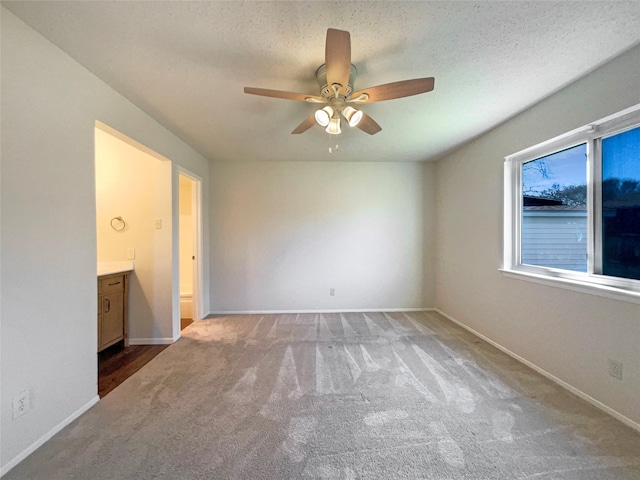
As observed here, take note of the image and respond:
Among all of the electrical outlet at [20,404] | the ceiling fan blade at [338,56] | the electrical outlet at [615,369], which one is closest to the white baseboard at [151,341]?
the electrical outlet at [20,404]

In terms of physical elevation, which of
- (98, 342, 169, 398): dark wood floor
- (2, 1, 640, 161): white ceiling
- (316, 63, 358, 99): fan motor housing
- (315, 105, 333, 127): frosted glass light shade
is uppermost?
(2, 1, 640, 161): white ceiling

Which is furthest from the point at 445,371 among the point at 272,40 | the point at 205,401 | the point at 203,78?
the point at 203,78

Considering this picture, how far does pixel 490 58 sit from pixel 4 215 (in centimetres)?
296

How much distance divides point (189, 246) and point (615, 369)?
5433 mm

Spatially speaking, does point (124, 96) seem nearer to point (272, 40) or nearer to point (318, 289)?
point (272, 40)

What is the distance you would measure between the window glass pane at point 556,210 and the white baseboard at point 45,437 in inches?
153

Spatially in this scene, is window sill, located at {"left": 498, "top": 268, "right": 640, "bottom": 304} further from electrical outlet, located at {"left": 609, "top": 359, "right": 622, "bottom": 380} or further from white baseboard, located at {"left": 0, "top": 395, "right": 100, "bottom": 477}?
white baseboard, located at {"left": 0, "top": 395, "right": 100, "bottom": 477}

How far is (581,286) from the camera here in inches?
77.9

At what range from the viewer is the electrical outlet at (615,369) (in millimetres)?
1746

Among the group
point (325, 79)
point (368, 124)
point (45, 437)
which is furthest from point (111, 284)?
point (368, 124)

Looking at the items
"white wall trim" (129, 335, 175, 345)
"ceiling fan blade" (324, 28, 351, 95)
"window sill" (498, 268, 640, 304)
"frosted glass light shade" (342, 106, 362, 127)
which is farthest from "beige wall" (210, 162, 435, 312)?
"ceiling fan blade" (324, 28, 351, 95)

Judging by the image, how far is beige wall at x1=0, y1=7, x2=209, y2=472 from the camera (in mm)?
1382

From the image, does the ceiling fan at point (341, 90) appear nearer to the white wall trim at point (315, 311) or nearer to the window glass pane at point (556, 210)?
the window glass pane at point (556, 210)

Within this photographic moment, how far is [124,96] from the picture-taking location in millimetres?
2203
